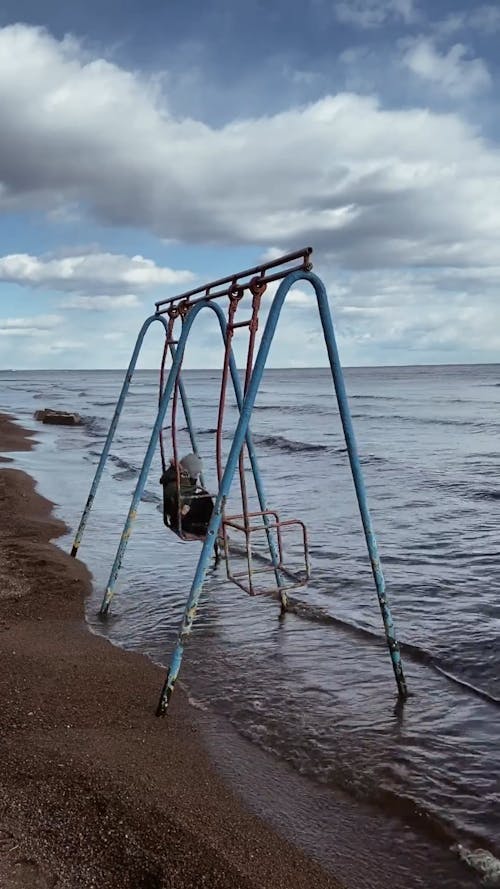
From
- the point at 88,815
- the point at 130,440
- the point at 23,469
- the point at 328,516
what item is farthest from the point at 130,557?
the point at 130,440

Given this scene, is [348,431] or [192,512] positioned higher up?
[348,431]

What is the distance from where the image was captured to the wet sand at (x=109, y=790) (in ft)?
10.0

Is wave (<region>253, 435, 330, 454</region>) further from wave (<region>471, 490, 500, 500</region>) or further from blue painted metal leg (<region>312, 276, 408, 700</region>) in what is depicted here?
blue painted metal leg (<region>312, 276, 408, 700</region>)

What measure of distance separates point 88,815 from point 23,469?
1339 cm

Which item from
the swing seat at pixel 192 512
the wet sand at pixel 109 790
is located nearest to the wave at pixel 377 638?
the swing seat at pixel 192 512

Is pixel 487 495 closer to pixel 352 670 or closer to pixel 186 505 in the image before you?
pixel 352 670

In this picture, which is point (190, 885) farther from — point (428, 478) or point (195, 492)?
point (428, 478)

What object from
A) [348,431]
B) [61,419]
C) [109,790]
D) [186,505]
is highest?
[348,431]

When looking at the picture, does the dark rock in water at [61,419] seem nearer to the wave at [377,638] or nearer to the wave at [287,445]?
the wave at [287,445]

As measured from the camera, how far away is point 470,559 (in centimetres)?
901

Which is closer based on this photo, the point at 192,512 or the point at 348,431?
the point at 348,431

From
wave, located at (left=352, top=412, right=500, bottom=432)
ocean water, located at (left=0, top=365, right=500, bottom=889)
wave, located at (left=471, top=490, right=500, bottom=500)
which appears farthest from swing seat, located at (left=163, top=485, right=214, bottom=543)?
wave, located at (left=352, top=412, right=500, bottom=432)

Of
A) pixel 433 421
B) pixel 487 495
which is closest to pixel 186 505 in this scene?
pixel 487 495

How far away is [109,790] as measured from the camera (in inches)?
139
